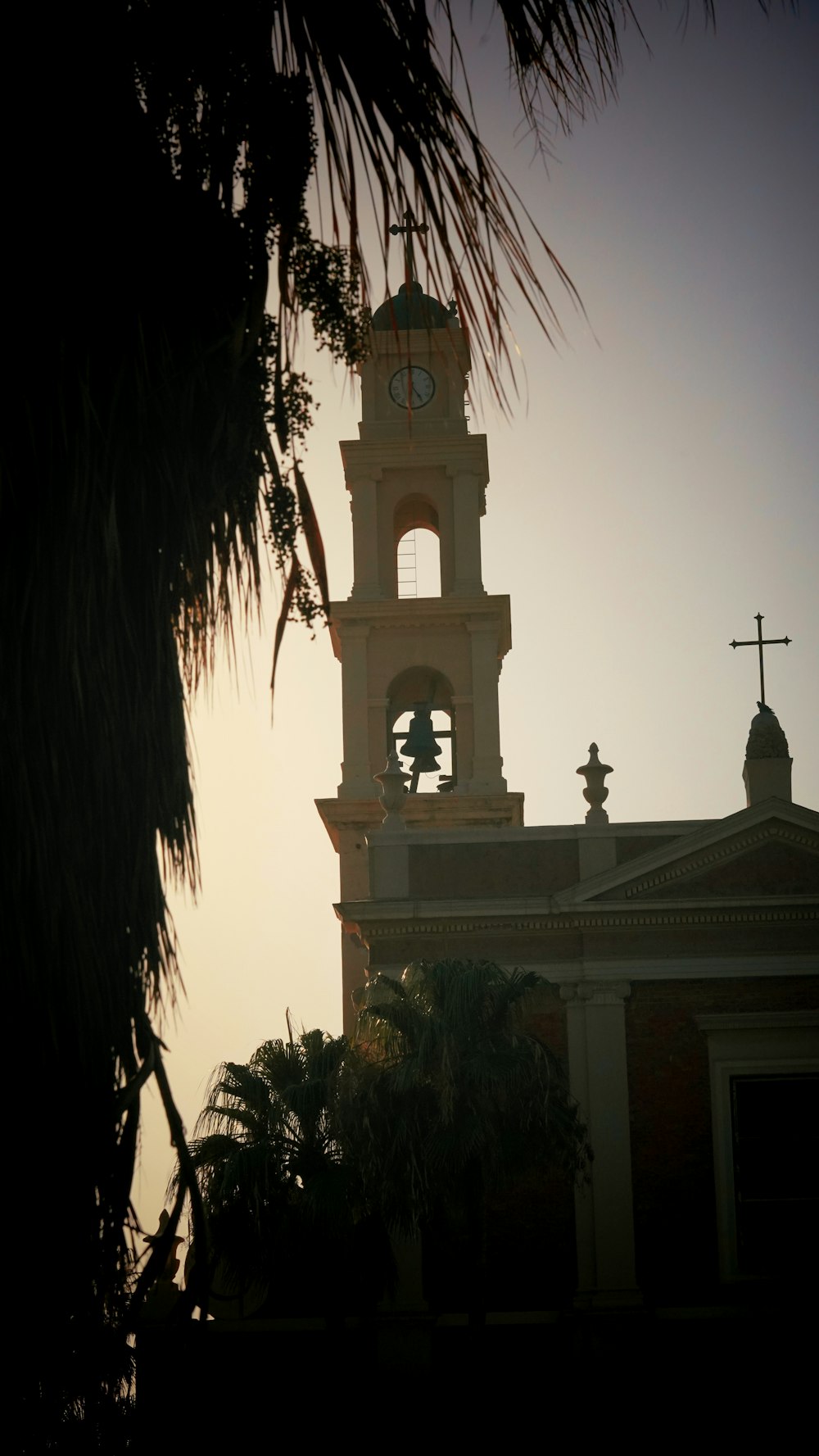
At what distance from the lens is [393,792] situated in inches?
1102

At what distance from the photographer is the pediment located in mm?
26406

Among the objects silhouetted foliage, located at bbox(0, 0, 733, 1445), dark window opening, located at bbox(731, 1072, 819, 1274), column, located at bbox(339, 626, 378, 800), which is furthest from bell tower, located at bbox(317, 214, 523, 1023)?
silhouetted foliage, located at bbox(0, 0, 733, 1445)

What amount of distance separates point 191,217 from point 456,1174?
18848 mm

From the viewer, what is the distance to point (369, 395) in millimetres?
32469

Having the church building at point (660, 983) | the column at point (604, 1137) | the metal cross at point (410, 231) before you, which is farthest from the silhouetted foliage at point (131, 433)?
the column at point (604, 1137)

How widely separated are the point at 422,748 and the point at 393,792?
2.50m

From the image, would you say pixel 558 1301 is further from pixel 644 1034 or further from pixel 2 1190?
pixel 2 1190

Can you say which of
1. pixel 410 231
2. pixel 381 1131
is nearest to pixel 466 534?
pixel 381 1131

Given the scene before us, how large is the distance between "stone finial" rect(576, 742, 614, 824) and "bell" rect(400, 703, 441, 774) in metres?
3.13

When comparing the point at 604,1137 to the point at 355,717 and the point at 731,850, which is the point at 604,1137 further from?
the point at 355,717

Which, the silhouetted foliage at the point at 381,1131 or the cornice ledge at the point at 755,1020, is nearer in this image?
the silhouetted foliage at the point at 381,1131

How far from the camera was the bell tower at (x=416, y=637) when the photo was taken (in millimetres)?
29859

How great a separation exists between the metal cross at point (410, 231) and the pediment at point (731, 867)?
23.6m

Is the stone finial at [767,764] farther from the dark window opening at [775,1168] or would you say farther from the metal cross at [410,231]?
the metal cross at [410,231]
